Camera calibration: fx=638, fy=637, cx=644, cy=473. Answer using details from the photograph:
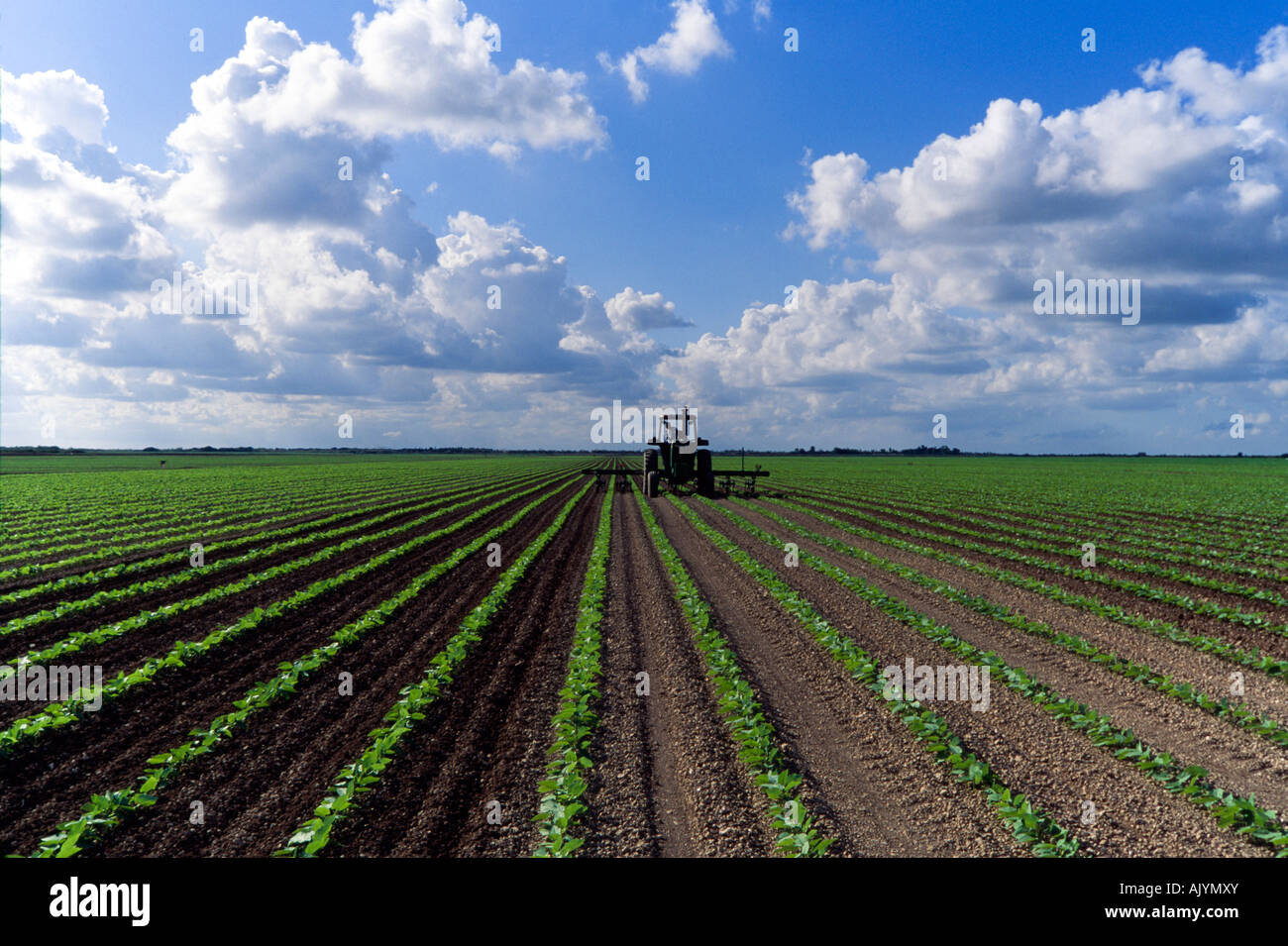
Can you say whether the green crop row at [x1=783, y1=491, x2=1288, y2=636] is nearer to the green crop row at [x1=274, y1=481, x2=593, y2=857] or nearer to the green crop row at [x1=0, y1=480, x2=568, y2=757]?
Result: the green crop row at [x1=274, y1=481, x2=593, y2=857]

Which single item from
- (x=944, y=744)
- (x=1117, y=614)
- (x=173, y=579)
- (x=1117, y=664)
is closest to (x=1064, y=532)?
(x=1117, y=614)

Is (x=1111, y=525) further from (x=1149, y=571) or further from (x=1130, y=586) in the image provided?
(x=1130, y=586)

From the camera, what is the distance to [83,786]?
6.49m

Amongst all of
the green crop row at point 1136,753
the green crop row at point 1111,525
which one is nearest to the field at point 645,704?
the green crop row at point 1136,753

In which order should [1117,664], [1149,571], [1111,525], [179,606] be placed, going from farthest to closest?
[1111,525] < [1149,571] < [179,606] < [1117,664]

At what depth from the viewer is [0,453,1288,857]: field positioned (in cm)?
576

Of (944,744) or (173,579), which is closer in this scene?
(944,744)

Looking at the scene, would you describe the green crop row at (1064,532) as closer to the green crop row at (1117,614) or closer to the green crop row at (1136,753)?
the green crop row at (1117,614)

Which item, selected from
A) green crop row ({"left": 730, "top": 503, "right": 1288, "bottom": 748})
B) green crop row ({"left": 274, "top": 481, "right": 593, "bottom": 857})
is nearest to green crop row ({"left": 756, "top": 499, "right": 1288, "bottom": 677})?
green crop row ({"left": 730, "top": 503, "right": 1288, "bottom": 748})

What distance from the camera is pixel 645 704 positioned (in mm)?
8656
